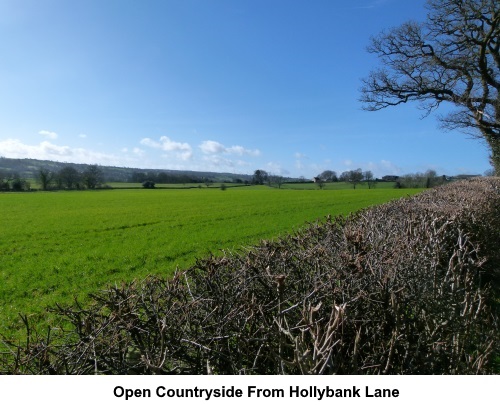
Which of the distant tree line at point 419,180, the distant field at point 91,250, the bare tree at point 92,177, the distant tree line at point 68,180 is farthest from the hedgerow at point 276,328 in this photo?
the bare tree at point 92,177

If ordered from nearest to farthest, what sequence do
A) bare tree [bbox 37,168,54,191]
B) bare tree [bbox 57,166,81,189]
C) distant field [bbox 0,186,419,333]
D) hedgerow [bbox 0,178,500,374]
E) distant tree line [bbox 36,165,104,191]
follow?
hedgerow [bbox 0,178,500,374] → distant field [bbox 0,186,419,333] → bare tree [bbox 37,168,54,191] → distant tree line [bbox 36,165,104,191] → bare tree [bbox 57,166,81,189]

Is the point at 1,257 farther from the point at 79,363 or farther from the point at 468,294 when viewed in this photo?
the point at 468,294

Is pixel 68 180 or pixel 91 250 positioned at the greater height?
pixel 68 180

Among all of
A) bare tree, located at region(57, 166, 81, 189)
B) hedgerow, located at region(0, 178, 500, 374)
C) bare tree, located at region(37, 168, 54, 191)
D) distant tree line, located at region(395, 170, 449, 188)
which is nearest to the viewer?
hedgerow, located at region(0, 178, 500, 374)

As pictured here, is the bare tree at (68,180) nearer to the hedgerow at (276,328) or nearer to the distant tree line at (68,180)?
the distant tree line at (68,180)

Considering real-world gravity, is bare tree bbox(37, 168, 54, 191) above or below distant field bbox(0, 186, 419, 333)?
above

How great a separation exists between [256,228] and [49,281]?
39.2 ft

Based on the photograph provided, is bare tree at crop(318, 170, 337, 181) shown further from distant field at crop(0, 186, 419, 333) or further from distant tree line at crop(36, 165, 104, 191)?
distant field at crop(0, 186, 419, 333)

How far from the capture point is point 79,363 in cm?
180

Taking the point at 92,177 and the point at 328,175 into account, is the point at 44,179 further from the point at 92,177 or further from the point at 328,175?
the point at 328,175

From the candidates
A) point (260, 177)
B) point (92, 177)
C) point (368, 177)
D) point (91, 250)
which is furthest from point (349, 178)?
point (91, 250)

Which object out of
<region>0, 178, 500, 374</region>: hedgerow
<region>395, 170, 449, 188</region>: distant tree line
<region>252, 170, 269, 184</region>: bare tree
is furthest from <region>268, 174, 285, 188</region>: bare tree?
<region>0, 178, 500, 374</region>: hedgerow

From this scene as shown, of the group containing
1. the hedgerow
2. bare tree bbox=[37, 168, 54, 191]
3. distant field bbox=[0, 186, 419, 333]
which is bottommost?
distant field bbox=[0, 186, 419, 333]

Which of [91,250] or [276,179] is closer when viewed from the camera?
[91,250]
